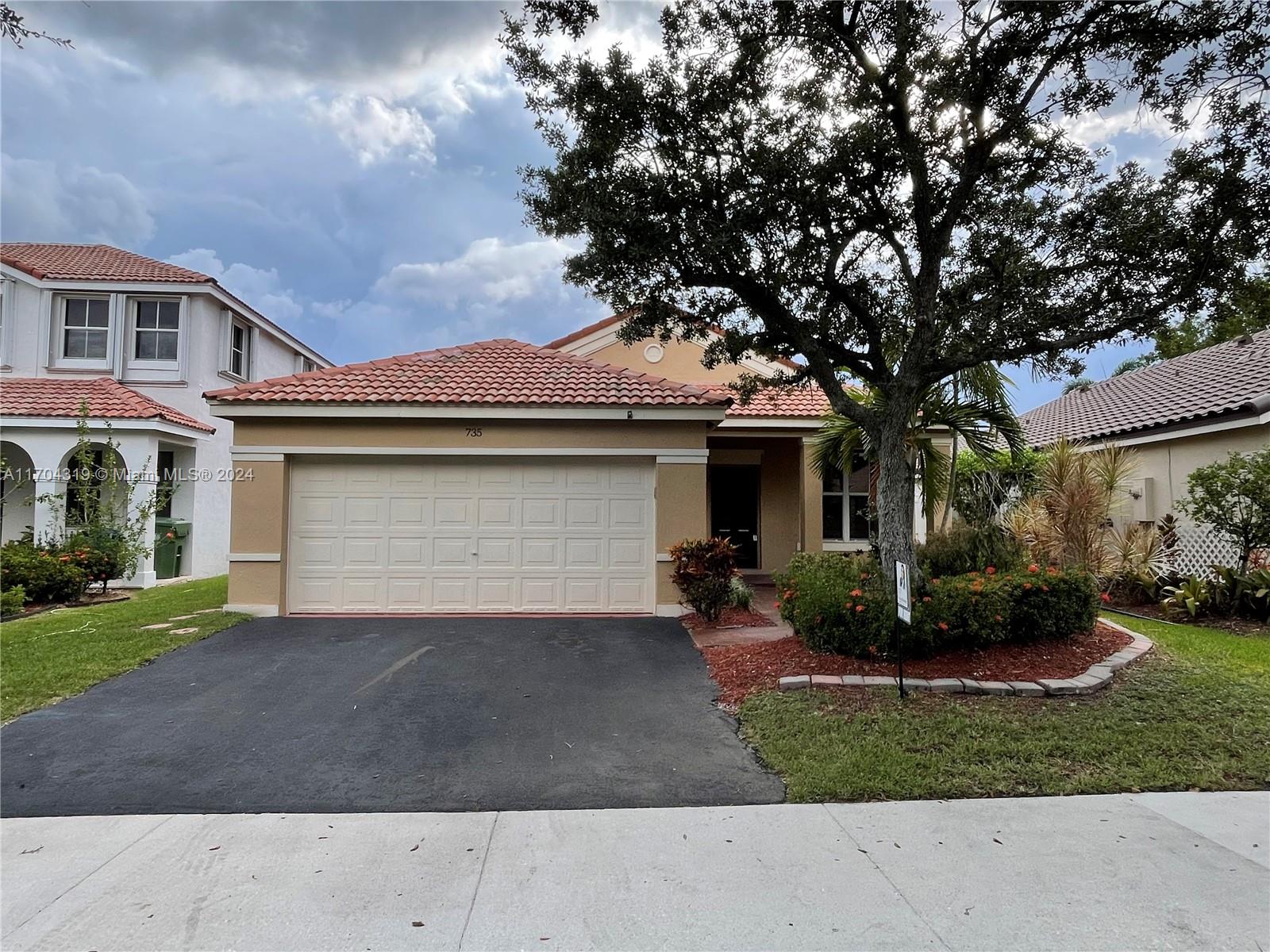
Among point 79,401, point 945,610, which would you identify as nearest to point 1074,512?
point 945,610

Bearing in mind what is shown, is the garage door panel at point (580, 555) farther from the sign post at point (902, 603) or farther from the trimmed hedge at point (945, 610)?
the sign post at point (902, 603)

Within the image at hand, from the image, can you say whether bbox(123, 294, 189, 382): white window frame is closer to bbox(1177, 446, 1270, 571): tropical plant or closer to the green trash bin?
the green trash bin

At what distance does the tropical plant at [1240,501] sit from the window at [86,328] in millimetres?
22066

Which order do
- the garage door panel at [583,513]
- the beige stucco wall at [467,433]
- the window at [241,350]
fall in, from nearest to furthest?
the beige stucco wall at [467,433], the garage door panel at [583,513], the window at [241,350]

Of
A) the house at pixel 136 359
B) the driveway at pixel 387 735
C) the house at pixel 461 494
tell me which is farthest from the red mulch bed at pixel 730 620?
the house at pixel 136 359

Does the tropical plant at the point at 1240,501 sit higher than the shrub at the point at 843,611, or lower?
higher

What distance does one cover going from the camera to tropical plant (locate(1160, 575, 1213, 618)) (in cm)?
922

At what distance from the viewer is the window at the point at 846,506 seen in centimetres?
1395

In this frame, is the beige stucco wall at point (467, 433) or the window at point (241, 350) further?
the window at point (241, 350)

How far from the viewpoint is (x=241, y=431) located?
9758 mm

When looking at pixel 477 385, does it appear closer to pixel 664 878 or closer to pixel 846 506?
pixel 846 506

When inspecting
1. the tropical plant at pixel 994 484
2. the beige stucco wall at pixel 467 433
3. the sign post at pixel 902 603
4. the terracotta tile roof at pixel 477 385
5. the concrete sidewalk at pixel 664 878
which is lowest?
the concrete sidewalk at pixel 664 878

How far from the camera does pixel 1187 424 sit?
37.5 ft

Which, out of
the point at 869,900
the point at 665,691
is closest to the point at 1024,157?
the point at 665,691
